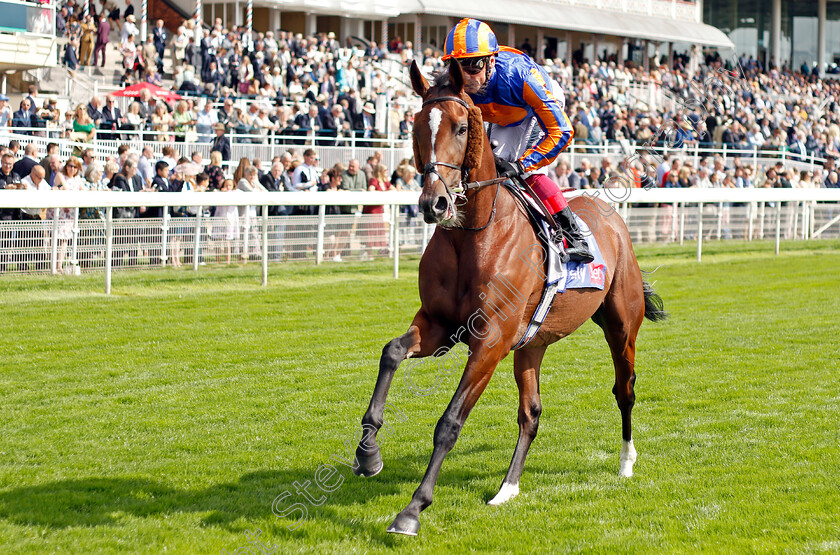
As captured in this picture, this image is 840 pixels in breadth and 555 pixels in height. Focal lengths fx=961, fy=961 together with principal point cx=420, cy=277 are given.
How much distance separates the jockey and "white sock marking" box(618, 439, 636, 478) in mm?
1057

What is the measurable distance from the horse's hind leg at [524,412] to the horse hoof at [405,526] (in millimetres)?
762

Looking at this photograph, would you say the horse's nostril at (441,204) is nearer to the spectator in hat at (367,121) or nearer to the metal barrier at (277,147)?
the metal barrier at (277,147)

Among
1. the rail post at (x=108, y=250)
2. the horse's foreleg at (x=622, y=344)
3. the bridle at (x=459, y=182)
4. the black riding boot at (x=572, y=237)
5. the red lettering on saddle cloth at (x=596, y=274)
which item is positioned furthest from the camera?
the rail post at (x=108, y=250)

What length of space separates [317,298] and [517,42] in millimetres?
28735

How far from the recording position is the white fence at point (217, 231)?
1072 centimetres

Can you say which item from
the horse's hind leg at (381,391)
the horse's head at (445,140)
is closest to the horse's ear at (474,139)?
the horse's head at (445,140)

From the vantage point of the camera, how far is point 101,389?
681 centimetres

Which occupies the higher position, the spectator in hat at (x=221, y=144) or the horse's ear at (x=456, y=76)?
the spectator in hat at (x=221, y=144)

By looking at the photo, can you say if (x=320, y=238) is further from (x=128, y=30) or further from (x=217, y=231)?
(x=128, y=30)

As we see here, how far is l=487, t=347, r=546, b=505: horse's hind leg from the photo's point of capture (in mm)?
4805

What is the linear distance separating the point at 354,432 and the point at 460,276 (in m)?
1.76

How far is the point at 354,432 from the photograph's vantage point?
5.84 metres

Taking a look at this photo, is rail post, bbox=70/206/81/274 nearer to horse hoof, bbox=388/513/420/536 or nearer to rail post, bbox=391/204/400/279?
rail post, bbox=391/204/400/279

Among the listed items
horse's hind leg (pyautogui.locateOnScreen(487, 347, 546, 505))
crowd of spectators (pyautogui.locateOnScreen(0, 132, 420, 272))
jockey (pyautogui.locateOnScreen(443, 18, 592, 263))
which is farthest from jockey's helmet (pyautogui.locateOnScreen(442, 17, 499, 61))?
crowd of spectators (pyautogui.locateOnScreen(0, 132, 420, 272))
